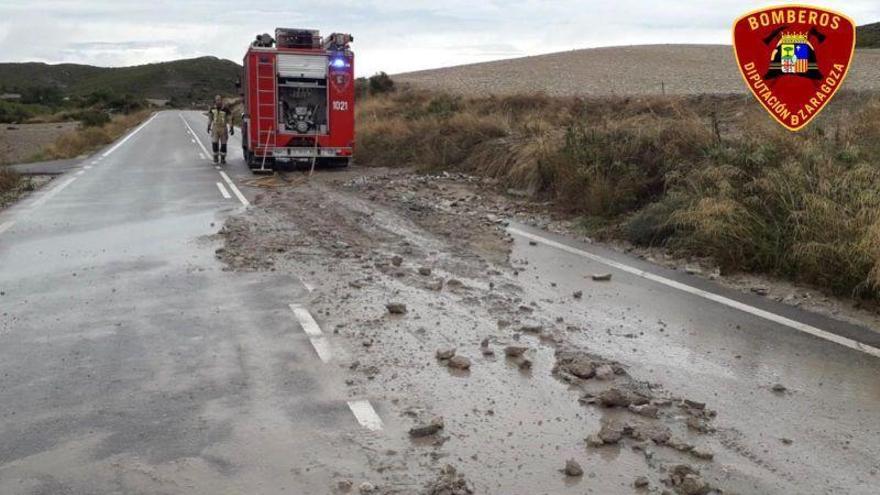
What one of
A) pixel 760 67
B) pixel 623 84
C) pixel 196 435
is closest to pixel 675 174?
pixel 760 67

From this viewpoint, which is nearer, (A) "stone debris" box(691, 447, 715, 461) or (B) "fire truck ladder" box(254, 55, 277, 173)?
(A) "stone debris" box(691, 447, 715, 461)

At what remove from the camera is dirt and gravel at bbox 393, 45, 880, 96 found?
32031mm

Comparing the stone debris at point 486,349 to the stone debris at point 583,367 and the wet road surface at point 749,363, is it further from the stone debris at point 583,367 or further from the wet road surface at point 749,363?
the wet road surface at point 749,363

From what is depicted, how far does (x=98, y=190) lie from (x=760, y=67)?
42.7 ft

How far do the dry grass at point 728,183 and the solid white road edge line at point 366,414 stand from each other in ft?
16.0

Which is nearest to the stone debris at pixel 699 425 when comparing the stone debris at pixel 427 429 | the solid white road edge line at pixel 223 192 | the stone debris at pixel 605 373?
the stone debris at pixel 605 373

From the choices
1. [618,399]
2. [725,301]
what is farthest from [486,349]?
[725,301]

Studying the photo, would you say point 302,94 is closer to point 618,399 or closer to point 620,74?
point 618,399

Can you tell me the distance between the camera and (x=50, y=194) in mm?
16344

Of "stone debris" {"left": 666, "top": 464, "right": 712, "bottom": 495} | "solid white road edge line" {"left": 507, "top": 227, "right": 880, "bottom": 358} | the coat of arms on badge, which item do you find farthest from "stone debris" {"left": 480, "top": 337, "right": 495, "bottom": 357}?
the coat of arms on badge

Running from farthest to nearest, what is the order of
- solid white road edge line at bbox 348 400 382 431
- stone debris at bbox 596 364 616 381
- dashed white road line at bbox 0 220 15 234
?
dashed white road line at bbox 0 220 15 234 < stone debris at bbox 596 364 616 381 < solid white road edge line at bbox 348 400 382 431

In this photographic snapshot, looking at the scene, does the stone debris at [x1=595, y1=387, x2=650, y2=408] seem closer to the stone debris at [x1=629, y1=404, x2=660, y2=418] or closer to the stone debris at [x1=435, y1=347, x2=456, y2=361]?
the stone debris at [x1=629, y1=404, x2=660, y2=418]

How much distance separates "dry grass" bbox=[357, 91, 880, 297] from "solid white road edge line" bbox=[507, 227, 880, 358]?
2.95 ft

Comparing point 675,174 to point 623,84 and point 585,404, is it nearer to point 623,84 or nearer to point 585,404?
point 585,404
